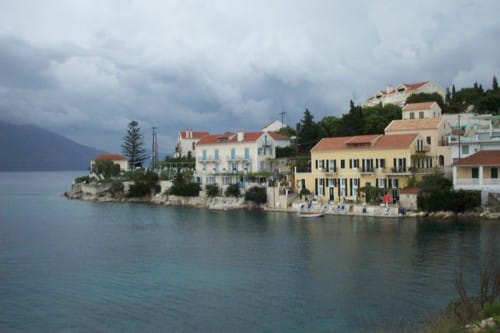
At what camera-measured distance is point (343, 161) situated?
44.8 meters

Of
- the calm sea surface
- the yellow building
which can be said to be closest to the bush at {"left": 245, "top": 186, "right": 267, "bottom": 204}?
the yellow building

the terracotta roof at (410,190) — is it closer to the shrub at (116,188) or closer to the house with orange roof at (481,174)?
the house with orange roof at (481,174)

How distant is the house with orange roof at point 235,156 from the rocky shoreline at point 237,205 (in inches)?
103

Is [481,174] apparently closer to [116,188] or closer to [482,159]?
[482,159]

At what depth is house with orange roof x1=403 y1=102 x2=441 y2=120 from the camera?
5338cm

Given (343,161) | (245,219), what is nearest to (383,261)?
(245,219)

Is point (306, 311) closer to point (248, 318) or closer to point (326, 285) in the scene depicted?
point (248, 318)

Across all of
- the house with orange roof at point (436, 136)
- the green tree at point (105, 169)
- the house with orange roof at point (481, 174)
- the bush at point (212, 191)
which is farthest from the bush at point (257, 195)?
the green tree at point (105, 169)

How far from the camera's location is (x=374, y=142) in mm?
43625

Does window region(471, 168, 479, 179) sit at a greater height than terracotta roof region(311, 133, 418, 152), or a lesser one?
lesser

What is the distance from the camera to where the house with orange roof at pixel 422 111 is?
53.4 m

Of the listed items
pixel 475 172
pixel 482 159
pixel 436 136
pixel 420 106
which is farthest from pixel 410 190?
pixel 420 106

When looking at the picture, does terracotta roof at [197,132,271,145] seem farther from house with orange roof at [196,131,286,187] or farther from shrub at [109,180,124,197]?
shrub at [109,180,124,197]

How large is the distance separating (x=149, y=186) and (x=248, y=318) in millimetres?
43431
